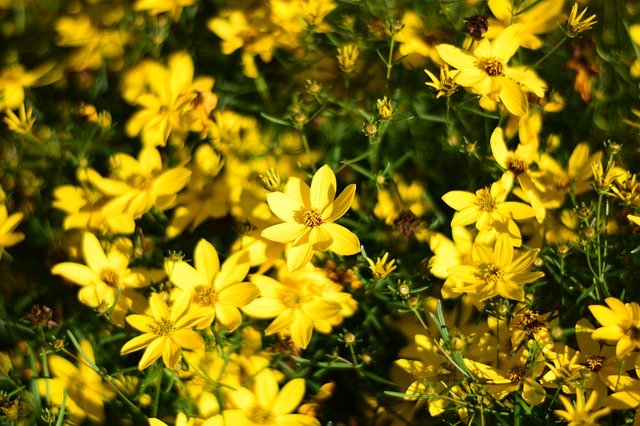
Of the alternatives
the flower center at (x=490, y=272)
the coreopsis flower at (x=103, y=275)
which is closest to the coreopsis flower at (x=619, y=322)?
the flower center at (x=490, y=272)

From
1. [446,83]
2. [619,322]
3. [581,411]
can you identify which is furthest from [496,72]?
[581,411]

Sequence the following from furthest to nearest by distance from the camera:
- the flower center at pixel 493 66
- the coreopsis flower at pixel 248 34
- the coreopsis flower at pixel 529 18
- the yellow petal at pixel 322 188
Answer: the coreopsis flower at pixel 248 34
the coreopsis flower at pixel 529 18
the flower center at pixel 493 66
the yellow petal at pixel 322 188

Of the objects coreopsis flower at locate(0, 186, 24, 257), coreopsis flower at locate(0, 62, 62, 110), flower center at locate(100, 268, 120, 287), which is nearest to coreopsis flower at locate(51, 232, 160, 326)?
flower center at locate(100, 268, 120, 287)

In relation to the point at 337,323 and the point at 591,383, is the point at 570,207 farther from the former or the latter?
the point at 337,323

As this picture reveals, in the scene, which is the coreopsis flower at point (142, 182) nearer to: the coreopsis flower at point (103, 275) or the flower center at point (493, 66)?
the coreopsis flower at point (103, 275)

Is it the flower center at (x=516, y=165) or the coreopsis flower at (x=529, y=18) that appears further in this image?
the coreopsis flower at (x=529, y=18)

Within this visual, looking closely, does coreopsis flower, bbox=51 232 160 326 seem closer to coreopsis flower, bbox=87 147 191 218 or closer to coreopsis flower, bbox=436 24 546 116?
coreopsis flower, bbox=87 147 191 218

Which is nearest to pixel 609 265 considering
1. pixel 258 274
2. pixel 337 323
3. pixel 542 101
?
pixel 542 101
